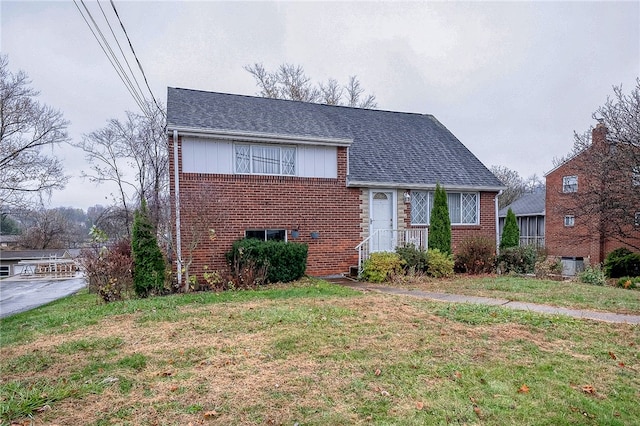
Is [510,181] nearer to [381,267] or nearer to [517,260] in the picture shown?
[517,260]

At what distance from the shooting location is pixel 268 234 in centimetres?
1108

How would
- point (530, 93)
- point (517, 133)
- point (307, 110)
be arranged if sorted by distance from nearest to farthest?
point (307, 110) → point (530, 93) → point (517, 133)

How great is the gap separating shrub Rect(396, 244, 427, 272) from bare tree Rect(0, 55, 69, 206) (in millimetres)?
25643

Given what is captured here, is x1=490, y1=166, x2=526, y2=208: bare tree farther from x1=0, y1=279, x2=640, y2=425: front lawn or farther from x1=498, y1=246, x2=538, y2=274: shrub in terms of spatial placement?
x1=0, y1=279, x2=640, y2=425: front lawn

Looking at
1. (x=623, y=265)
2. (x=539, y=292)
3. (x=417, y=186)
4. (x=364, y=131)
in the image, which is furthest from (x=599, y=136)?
(x=539, y=292)

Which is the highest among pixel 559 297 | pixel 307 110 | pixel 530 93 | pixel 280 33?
pixel 280 33

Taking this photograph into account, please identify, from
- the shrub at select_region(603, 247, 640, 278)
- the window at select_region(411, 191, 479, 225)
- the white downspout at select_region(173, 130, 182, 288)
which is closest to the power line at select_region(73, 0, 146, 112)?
the white downspout at select_region(173, 130, 182, 288)

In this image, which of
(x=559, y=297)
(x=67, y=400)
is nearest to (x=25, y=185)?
(x=67, y=400)

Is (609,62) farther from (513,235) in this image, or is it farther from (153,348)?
(153,348)

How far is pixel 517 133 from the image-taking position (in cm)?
2856

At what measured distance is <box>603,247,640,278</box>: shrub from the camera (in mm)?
15367

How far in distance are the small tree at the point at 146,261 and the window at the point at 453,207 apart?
817cm

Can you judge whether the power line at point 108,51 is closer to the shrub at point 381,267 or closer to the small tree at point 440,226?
the shrub at point 381,267

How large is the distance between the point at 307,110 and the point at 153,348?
1094cm
